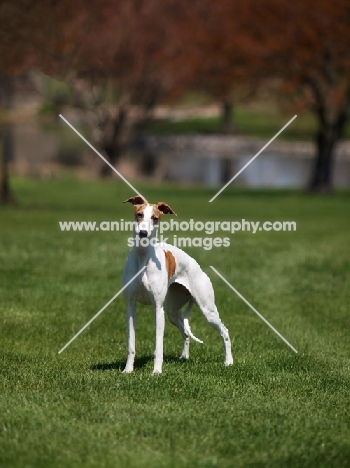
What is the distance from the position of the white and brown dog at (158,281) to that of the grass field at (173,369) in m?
0.35

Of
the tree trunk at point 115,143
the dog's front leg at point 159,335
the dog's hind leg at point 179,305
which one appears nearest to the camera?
the dog's front leg at point 159,335

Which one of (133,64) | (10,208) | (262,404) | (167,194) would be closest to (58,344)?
(262,404)

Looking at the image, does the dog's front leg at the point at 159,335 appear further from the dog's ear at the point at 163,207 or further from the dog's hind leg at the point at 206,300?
the dog's ear at the point at 163,207

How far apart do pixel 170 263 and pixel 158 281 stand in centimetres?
31

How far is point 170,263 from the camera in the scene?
834 centimetres

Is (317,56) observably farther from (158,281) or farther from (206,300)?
(158,281)

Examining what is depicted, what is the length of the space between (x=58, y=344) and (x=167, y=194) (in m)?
24.4

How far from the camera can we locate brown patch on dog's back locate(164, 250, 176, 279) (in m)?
8.28

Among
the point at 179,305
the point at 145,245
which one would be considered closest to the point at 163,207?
the point at 145,245

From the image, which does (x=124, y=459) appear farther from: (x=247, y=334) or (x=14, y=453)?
(x=247, y=334)

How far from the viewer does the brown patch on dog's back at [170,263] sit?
8.28 m

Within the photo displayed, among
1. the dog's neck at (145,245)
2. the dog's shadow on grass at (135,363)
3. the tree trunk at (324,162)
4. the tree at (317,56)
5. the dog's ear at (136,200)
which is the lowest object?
the dog's shadow on grass at (135,363)

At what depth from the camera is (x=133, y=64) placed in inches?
1791

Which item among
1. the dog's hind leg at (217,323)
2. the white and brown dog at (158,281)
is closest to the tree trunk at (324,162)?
the dog's hind leg at (217,323)
